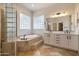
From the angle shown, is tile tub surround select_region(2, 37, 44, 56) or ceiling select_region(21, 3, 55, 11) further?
tile tub surround select_region(2, 37, 44, 56)

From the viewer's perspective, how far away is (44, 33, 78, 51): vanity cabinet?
3.25m

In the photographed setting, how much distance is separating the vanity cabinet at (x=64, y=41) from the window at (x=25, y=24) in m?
0.60

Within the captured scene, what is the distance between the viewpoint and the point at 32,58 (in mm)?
2854

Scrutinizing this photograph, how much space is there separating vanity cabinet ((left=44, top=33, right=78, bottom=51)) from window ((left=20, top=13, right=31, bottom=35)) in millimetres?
598

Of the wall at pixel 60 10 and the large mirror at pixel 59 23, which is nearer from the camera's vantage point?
the wall at pixel 60 10

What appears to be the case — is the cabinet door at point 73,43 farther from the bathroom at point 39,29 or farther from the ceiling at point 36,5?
the ceiling at point 36,5

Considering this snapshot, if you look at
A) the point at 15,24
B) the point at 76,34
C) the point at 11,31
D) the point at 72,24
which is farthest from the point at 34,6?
the point at 76,34

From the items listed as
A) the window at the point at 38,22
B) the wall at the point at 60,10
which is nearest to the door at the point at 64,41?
the wall at the point at 60,10

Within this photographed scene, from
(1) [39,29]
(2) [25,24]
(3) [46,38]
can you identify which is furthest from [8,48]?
(3) [46,38]

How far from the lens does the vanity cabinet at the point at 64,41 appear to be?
3.25 meters

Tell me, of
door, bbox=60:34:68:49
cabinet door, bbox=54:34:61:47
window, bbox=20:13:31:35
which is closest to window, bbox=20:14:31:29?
window, bbox=20:13:31:35

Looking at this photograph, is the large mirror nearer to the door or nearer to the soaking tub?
the door

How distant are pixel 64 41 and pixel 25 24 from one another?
118 cm

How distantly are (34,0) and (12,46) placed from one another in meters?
1.34
